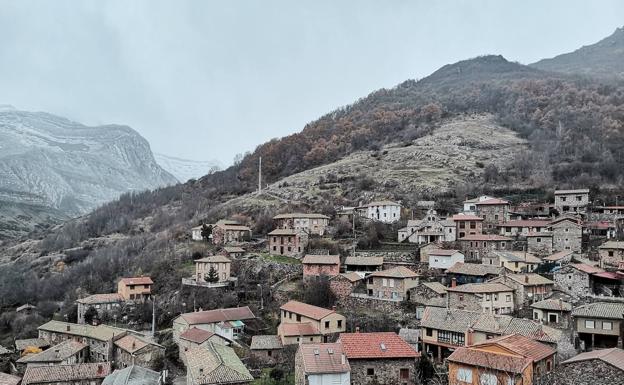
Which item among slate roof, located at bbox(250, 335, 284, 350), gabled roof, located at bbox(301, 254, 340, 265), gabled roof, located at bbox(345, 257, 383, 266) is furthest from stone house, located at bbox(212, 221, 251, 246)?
slate roof, located at bbox(250, 335, 284, 350)

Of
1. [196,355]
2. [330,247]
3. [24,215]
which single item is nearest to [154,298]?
[330,247]

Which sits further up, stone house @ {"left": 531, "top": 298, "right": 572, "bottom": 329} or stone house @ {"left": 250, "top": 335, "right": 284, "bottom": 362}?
stone house @ {"left": 531, "top": 298, "right": 572, "bottom": 329}

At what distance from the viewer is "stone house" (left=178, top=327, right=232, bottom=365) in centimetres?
3811

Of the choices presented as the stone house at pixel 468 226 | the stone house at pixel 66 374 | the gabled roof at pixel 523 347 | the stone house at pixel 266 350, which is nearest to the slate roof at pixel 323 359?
the gabled roof at pixel 523 347

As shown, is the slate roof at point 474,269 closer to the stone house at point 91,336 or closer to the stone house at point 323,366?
the stone house at point 323,366

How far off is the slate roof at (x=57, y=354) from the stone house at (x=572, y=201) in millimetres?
53877

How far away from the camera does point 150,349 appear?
4006 cm

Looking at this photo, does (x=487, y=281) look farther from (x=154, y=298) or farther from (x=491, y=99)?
(x=491, y=99)

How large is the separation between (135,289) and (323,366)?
3712cm

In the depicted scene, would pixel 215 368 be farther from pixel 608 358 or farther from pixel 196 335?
pixel 608 358

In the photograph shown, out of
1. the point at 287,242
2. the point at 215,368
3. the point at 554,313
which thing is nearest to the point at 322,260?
the point at 287,242

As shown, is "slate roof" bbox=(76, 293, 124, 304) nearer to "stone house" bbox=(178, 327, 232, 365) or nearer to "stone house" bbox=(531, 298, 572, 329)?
"stone house" bbox=(178, 327, 232, 365)

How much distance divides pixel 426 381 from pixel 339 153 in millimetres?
86627

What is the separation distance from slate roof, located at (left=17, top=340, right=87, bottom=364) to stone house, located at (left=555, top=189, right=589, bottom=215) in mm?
53877
